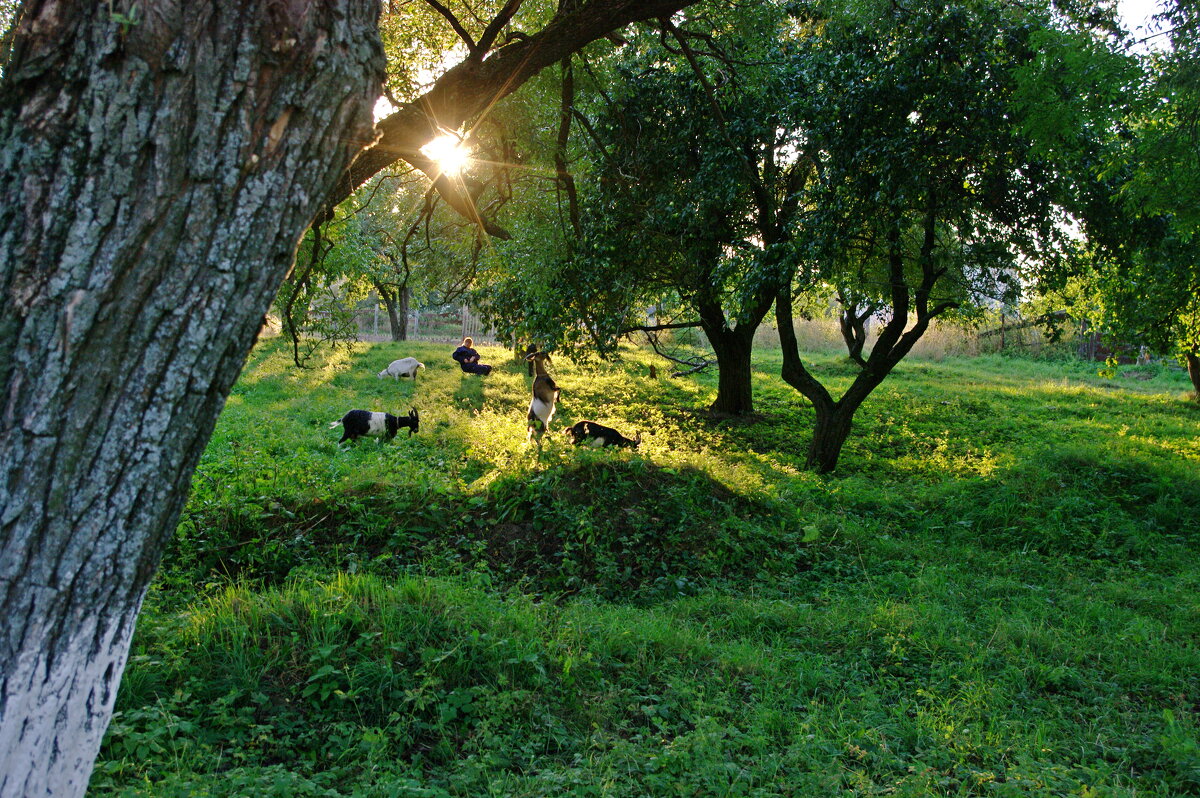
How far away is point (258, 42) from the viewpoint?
214 centimetres

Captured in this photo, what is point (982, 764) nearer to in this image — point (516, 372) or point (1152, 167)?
point (1152, 167)

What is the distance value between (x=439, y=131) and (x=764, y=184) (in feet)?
21.1

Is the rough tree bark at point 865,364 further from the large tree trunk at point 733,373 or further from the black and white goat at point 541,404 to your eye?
the large tree trunk at point 733,373

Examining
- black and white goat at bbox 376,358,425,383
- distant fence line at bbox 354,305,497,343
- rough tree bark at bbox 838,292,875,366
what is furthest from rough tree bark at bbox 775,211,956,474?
distant fence line at bbox 354,305,497,343

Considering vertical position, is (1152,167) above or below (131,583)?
above

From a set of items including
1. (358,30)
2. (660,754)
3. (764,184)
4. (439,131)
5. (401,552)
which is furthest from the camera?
(764,184)

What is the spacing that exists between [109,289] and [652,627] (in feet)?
13.7

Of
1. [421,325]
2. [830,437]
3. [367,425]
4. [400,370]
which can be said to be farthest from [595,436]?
[421,325]

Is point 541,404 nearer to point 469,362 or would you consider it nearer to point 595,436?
point 595,436

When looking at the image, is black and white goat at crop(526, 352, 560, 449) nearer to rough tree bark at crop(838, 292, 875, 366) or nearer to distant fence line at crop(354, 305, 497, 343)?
rough tree bark at crop(838, 292, 875, 366)

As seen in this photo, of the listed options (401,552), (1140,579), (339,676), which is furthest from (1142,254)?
(339,676)

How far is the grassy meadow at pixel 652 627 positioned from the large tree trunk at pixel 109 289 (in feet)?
4.48

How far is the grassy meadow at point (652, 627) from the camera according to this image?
3.76 m

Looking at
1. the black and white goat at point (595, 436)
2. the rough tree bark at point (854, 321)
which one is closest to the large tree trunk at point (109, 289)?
the black and white goat at point (595, 436)
